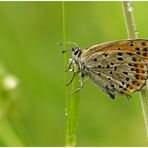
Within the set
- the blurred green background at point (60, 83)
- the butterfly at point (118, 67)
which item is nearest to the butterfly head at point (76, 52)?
the butterfly at point (118, 67)

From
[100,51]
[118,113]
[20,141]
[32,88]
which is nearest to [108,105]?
[118,113]

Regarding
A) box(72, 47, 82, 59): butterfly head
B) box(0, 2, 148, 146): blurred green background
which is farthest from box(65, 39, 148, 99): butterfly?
box(0, 2, 148, 146): blurred green background

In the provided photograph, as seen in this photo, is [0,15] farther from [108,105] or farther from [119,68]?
[119,68]

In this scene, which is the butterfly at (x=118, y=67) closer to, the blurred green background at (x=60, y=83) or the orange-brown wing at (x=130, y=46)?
the orange-brown wing at (x=130, y=46)

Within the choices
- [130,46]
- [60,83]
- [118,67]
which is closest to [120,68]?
[118,67]

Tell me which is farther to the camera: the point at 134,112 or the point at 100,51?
the point at 134,112

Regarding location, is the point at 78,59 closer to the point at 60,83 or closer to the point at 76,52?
the point at 76,52

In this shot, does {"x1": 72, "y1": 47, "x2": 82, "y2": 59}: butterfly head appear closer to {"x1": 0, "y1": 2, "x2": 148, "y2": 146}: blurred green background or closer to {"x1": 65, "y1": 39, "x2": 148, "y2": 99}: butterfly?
{"x1": 65, "y1": 39, "x2": 148, "y2": 99}: butterfly

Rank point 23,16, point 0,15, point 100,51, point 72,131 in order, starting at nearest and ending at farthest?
point 72,131
point 100,51
point 0,15
point 23,16
